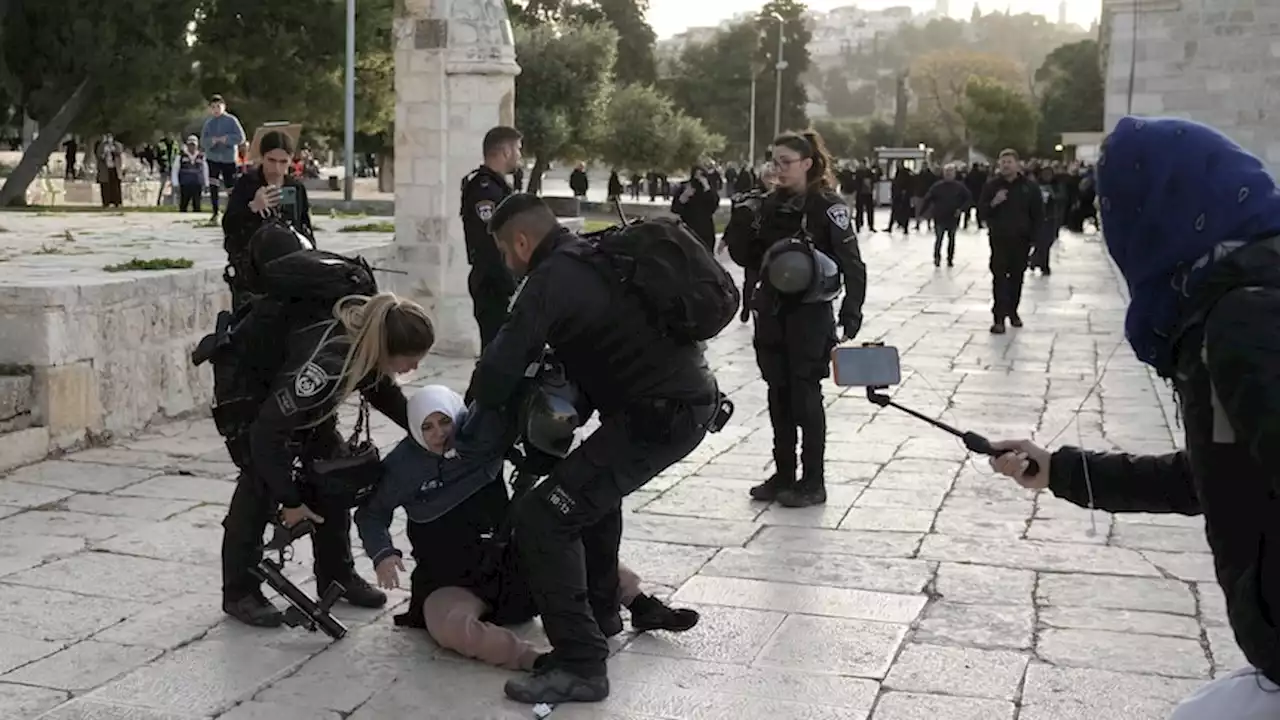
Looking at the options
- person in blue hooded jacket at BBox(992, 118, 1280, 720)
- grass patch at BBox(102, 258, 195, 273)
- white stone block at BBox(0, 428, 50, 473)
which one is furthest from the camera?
grass patch at BBox(102, 258, 195, 273)

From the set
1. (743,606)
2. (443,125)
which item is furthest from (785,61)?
(743,606)

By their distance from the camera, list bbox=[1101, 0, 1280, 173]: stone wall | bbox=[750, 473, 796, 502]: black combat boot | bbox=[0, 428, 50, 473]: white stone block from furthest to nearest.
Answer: bbox=[1101, 0, 1280, 173]: stone wall → bbox=[0, 428, 50, 473]: white stone block → bbox=[750, 473, 796, 502]: black combat boot

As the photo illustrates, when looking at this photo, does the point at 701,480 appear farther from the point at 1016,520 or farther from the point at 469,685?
the point at 469,685

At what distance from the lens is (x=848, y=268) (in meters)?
6.40

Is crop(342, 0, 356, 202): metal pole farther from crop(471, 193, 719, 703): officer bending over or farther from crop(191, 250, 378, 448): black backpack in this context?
crop(471, 193, 719, 703): officer bending over

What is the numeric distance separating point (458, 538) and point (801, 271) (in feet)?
7.61

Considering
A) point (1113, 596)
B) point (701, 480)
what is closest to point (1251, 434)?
point (1113, 596)

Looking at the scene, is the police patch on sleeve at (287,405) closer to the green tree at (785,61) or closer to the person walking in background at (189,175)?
the person walking in background at (189,175)

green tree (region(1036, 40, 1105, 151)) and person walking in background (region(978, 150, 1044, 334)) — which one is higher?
green tree (region(1036, 40, 1105, 151))

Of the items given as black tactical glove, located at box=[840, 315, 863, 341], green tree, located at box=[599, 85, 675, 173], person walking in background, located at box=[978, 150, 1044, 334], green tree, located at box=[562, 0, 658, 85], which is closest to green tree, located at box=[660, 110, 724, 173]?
green tree, located at box=[599, 85, 675, 173]

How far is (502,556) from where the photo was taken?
445 cm

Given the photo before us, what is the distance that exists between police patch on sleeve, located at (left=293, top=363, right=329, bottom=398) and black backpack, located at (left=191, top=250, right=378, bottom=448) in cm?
26

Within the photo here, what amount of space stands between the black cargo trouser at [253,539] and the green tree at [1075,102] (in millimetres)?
61368

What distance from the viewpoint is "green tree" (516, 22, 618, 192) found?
35906 mm
